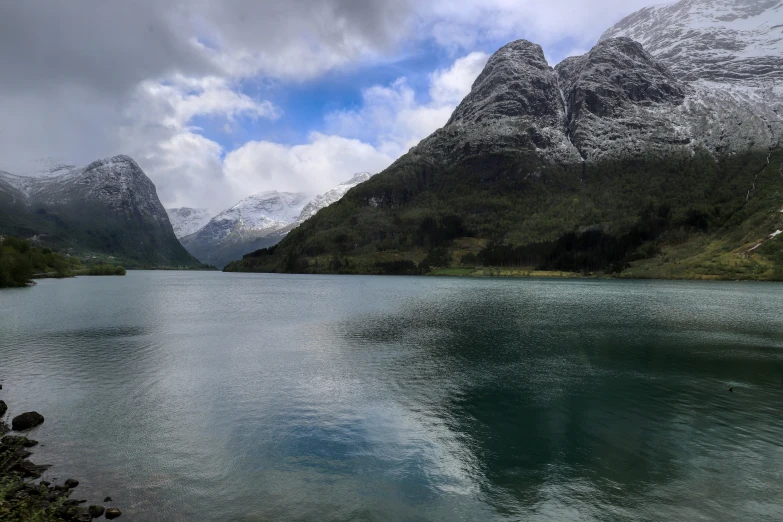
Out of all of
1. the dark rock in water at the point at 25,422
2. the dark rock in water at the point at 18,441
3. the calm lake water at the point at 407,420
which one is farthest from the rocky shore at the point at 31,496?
the dark rock in water at the point at 25,422

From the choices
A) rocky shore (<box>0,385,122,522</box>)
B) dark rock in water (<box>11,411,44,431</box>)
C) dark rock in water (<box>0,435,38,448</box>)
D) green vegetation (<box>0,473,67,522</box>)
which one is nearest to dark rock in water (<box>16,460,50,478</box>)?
rocky shore (<box>0,385,122,522</box>)

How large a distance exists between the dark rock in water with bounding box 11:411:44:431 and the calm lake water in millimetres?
987

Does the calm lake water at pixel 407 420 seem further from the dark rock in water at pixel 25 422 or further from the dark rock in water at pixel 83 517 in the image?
the dark rock in water at pixel 83 517

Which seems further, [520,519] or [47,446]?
[47,446]

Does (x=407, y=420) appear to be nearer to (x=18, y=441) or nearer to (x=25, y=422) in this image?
(x=18, y=441)

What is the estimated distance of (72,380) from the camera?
44.0 metres

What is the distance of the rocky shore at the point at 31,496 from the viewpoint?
63.1 ft

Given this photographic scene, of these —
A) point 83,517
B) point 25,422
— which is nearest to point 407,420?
point 83,517

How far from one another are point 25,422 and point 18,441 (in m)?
3.62

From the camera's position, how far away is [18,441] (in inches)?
1141

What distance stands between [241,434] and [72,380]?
2441cm

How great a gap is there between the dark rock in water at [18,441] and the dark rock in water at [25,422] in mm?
2256

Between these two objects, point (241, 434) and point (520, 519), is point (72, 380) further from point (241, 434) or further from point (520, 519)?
point (520, 519)

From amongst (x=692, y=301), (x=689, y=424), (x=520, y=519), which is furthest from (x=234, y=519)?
(x=692, y=301)
